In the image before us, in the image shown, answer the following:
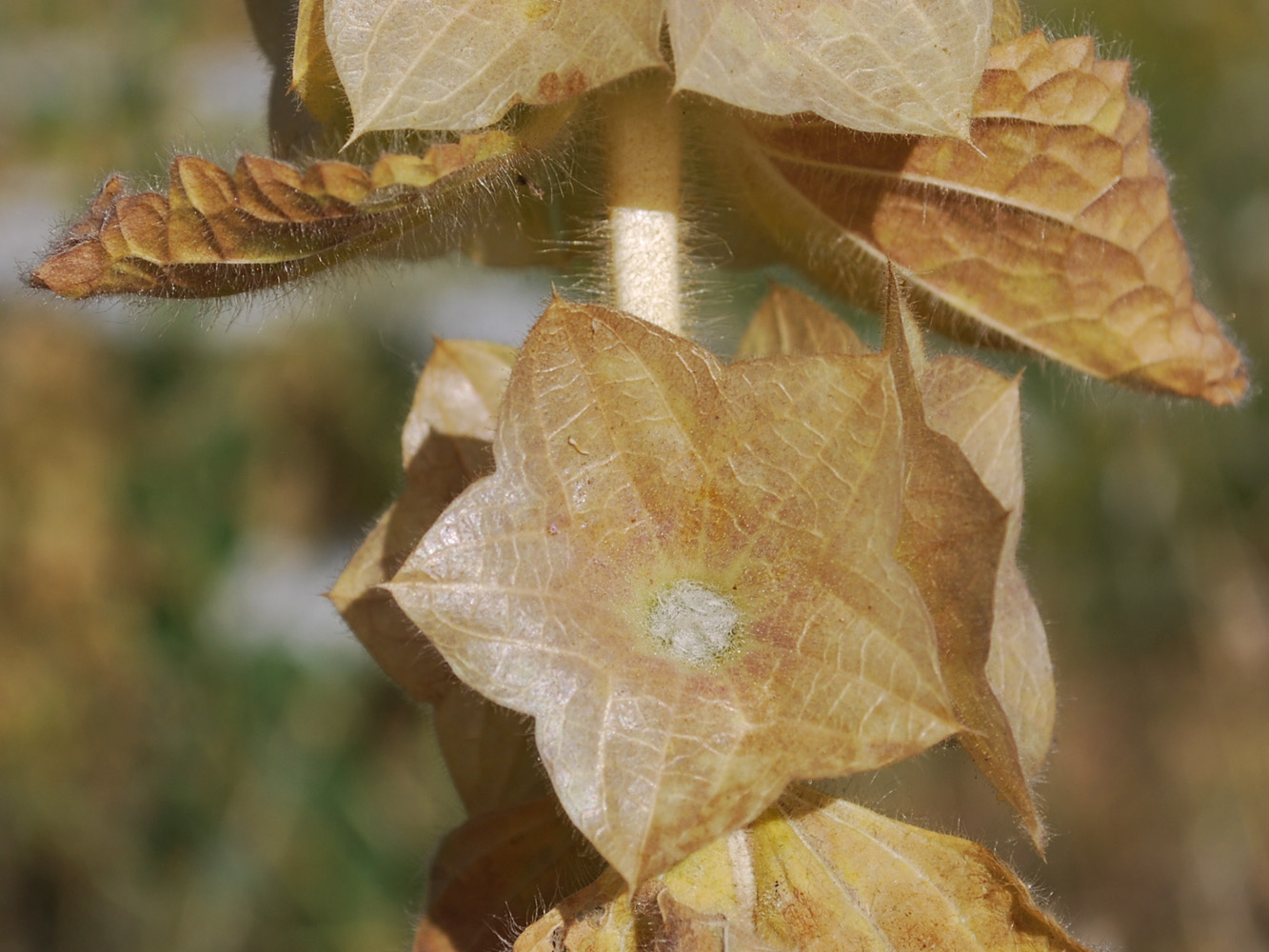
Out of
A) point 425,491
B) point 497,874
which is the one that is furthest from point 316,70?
point 497,874

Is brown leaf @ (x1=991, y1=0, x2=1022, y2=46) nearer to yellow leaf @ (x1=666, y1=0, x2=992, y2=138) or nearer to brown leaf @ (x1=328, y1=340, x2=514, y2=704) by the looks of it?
yellow leaf @ (x1=666, y1=0, x2=992, y2=138)

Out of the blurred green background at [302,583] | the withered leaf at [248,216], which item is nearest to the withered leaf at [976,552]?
the withered leaf at [248,216]

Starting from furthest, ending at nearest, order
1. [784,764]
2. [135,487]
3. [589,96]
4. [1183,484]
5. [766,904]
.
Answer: [1183,484] → [135,487] → [589,96] → [766,904] → [784,764]

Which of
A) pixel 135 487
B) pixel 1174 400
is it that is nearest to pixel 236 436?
pixel 135 487

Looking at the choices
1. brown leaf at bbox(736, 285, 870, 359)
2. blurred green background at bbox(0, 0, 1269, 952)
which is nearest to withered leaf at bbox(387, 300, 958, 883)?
brown leaf at bbox(736, 285, 870, 359)

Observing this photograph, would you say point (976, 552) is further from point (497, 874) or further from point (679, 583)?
point (497, 874)

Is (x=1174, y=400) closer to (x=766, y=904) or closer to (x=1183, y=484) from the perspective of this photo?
(x=766, y=904)

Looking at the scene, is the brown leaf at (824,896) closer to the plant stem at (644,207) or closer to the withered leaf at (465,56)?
the plant stem at (644,207)
